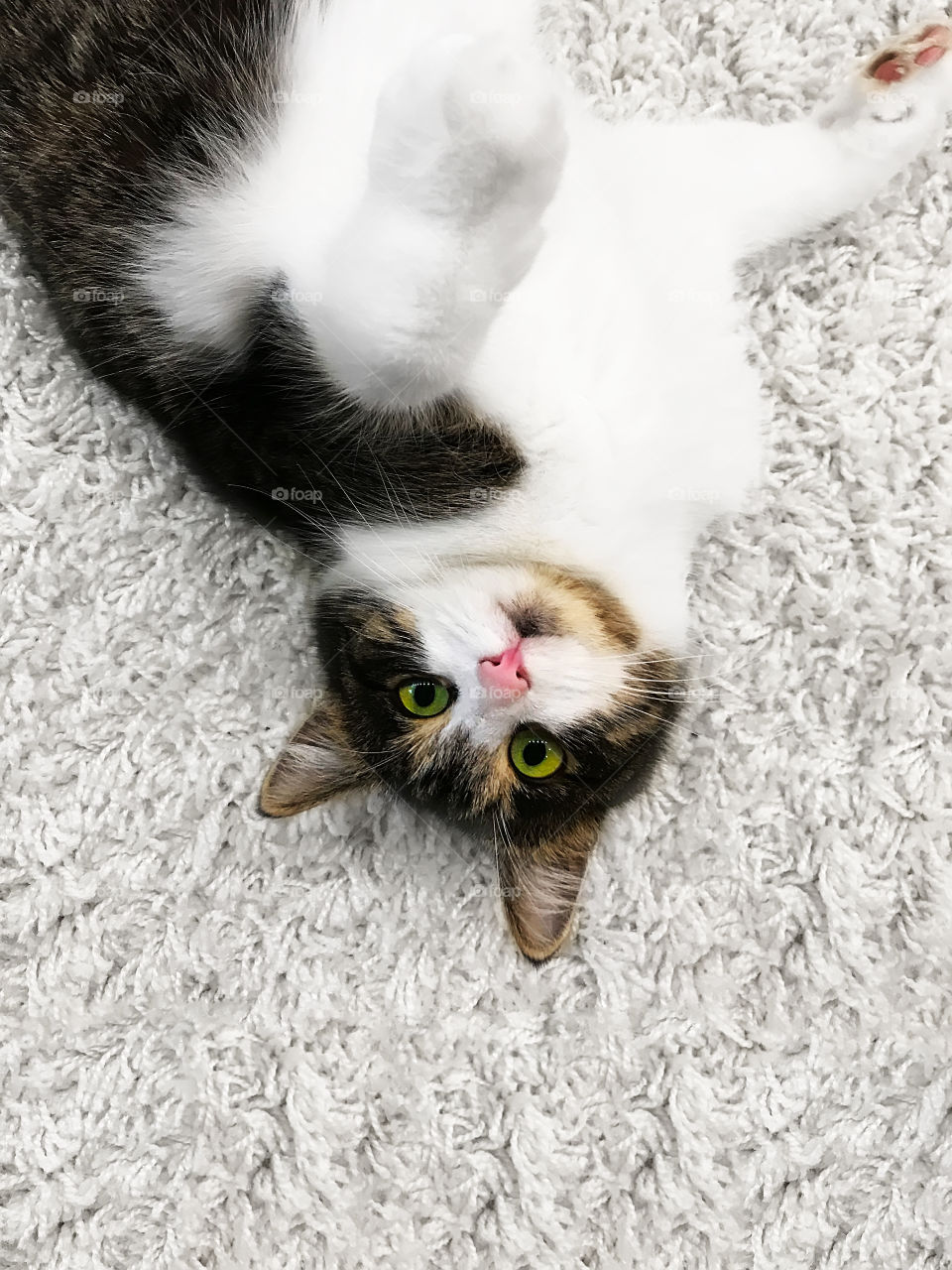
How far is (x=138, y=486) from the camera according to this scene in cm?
129

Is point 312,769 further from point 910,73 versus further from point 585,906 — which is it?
point 910,73

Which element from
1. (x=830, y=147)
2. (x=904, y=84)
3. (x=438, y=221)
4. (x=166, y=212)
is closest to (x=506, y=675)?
(x=438, y=221)

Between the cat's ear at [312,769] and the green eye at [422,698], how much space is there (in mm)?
124

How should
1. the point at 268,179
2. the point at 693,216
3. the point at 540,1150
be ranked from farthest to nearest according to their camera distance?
the point at 540,1150 < the point at 693,216 < the point at 268,179

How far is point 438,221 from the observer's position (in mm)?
828

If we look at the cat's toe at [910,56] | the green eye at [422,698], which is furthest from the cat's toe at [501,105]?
the cat's toe at [910,56]

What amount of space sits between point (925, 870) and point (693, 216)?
0.91 m

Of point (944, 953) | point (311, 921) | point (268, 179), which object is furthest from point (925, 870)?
point (268, 179)

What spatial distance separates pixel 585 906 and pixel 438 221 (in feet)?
2.92

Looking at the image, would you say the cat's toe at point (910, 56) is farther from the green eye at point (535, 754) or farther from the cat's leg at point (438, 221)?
the green eye at point (535, 754)

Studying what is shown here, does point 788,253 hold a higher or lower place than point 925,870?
higher

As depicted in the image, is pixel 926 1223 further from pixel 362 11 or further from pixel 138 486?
pixel 362 11

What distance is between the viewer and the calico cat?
96 cm

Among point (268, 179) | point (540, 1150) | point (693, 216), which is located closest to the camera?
point (268, 179)
